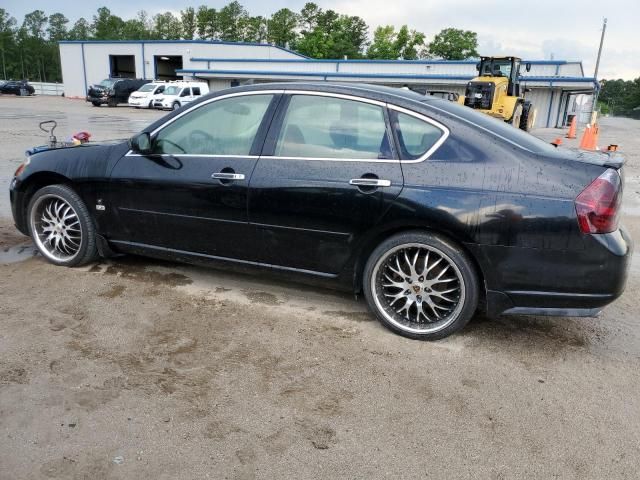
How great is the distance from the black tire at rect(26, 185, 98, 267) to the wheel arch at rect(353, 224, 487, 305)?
7.76 feet

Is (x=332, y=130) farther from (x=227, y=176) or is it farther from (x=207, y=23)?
(x=207, y=23)

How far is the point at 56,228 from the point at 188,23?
12184cm

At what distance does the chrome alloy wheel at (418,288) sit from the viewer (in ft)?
11.5

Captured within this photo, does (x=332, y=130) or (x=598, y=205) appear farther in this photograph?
(x=332, y=130)

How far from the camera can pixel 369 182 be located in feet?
11.6

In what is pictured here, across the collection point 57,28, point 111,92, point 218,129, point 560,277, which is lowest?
point 111,92

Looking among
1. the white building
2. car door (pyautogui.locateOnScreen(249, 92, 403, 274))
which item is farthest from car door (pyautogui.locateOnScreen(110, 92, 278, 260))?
the white building

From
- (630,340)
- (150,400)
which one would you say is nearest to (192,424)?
(150,400)

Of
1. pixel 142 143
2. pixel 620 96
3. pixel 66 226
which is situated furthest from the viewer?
pixel 620 96

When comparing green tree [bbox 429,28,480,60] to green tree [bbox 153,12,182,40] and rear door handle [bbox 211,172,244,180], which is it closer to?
green tree [bbox 153,12,182,40]

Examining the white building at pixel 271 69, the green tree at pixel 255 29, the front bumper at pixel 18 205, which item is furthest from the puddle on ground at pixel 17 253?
the green tree at pixel 255 29

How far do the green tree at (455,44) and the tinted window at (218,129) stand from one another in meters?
94.6

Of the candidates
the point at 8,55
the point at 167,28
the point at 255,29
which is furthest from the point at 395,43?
the point at 8,55

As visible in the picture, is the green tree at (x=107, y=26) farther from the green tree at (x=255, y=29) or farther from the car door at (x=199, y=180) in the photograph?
the car door at (x=199, y=180)
